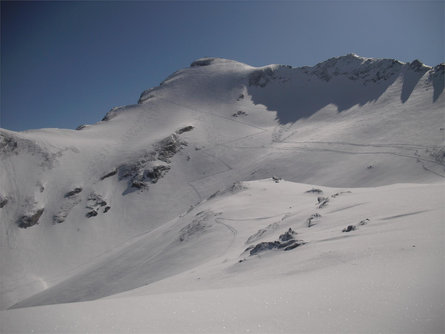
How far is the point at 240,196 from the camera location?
24.2m

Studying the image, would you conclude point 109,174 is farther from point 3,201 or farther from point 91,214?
point 3,201

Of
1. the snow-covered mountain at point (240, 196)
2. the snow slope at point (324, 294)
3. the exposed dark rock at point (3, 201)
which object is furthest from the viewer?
the exposed dark rock at point (3, 201)

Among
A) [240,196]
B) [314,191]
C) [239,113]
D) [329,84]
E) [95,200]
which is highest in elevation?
[329,84]

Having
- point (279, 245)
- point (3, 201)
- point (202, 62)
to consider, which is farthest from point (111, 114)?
point (279, 245)

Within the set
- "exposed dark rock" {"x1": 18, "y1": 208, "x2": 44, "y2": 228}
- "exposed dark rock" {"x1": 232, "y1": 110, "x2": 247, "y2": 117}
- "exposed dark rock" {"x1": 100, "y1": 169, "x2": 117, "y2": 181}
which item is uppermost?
"exposed dark rock" {"x1": 232, "y1": 110, "x2": 247, "y2": 117}

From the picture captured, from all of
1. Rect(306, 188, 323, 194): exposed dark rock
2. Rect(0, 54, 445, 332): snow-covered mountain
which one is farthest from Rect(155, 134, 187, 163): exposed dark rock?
Rect(306, 188, 323, 194): exposed dark rock

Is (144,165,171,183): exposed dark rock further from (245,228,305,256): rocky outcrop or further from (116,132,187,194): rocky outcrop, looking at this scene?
(245,228,305,256): rocky outcrop

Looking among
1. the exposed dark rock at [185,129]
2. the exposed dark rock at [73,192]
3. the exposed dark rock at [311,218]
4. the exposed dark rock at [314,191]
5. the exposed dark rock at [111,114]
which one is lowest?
the exposed dark rock at [311,218]

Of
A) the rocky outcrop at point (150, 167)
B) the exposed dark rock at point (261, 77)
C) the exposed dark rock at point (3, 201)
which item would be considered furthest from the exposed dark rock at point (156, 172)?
the exposed dark rock at point (261, 77)

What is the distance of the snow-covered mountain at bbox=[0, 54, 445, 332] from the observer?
5.46 meters

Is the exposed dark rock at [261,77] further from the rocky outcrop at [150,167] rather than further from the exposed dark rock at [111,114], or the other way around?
the exposed dark rock at [111,114]

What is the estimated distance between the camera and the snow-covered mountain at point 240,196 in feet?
17.9

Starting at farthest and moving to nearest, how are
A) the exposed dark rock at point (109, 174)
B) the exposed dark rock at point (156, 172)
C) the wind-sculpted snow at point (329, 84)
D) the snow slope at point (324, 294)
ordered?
the wind-sculpted snow at point (329, 84) < the exposed dark rock at point (156, 172) < the exposed dark rock at point (109, 174) < the snow slope at point (324, 294)

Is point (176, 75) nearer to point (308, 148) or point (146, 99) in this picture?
point (146, 99)
